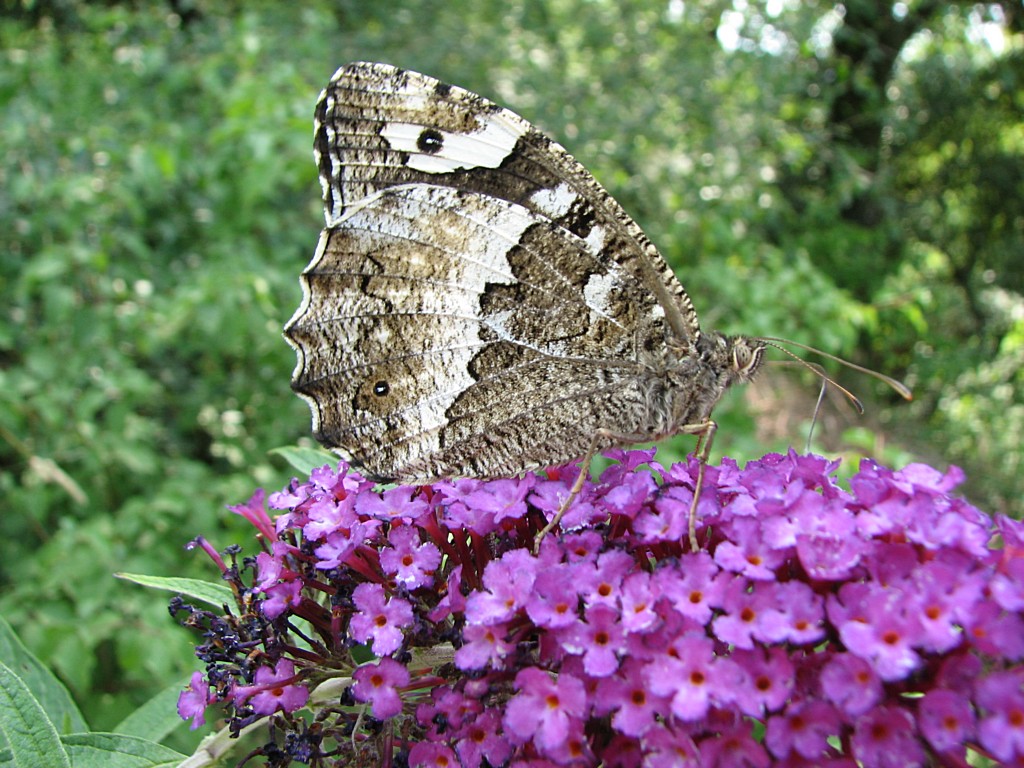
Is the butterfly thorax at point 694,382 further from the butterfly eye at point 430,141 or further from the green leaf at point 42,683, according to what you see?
the green leaf at point 42,683

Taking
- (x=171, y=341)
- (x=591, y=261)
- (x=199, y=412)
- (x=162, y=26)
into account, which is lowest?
(x=199, y=412)

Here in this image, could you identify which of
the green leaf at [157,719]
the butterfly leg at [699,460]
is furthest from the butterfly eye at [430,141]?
the green leaf at [157,719]

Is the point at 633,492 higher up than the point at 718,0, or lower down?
lower down

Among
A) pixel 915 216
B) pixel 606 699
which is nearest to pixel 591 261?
pixel 606 699

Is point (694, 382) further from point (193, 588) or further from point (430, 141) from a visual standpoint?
point (193, 588)

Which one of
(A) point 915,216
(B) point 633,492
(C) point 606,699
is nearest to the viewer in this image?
(C) point 606,699

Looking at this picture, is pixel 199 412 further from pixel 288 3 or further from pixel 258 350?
pixel 288 3

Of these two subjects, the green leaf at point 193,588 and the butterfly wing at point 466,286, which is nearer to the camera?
the green leaf at point 193,588
